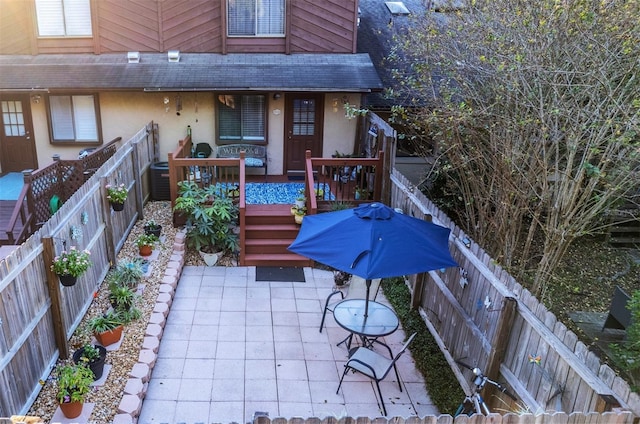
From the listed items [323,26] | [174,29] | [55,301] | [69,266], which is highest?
[323,26]

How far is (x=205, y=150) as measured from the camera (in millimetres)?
12398

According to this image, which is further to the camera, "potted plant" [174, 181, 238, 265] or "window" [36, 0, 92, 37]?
"window" [36, 0, 92, 37]

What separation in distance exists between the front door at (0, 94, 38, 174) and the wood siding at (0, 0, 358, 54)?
131 centimetres

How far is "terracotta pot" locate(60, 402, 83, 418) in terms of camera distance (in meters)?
4.87

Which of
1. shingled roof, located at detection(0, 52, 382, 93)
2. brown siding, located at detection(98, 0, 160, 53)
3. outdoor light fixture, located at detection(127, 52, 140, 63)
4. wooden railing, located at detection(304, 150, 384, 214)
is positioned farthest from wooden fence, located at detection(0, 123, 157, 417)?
brown siding, located at detection(98, 0, 160, 53)

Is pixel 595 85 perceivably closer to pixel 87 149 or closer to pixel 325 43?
pixel 325 43

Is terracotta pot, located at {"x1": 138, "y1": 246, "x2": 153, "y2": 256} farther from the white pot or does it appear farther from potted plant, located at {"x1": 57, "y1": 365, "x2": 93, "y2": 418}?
potted plant, located at {"x1": 57, "y1": 365, "x2": 93, "y2": 418}

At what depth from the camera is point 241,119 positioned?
41.1 feet

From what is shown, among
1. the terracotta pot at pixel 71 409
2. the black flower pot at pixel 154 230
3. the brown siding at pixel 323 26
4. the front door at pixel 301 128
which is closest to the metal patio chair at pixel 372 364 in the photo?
the terracotta pot at pixel 71 409

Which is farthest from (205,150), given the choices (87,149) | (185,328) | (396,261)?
(396,261)

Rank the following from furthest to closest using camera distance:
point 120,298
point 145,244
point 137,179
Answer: point 137,179, point 145,244, point 120,298

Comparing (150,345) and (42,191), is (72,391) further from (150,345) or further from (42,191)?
(42,191)

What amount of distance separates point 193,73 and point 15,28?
4.65 meters

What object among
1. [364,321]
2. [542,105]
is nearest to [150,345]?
[364,321]
